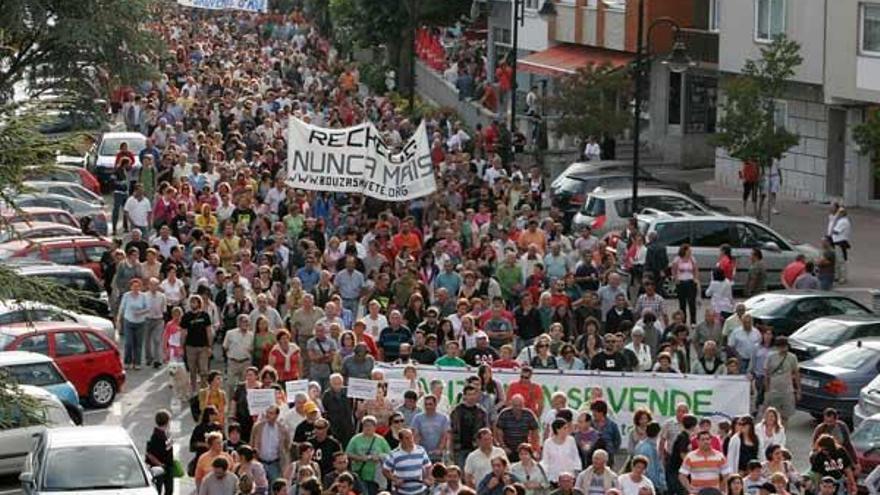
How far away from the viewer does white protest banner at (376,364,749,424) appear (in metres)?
27.0

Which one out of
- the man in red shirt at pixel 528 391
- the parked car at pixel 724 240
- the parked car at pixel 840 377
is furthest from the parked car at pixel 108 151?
the man in red shirt at pixel 528 391

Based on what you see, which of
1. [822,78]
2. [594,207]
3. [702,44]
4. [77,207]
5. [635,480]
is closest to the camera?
[635,480]

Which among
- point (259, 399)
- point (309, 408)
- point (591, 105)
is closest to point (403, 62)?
point (591, 105)

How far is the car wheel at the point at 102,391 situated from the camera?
3041 centimetres

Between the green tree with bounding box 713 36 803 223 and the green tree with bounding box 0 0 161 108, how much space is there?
1472 centimetres

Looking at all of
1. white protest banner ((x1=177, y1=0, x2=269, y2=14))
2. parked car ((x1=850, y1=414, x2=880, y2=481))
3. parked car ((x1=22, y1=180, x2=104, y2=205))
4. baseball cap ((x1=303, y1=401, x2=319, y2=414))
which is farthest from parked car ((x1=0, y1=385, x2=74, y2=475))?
white protest banner ((x1=177, y1=0, x2=269, y2=14))

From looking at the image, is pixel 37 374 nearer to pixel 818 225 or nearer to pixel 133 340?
pixel 133 340

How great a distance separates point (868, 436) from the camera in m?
26.0

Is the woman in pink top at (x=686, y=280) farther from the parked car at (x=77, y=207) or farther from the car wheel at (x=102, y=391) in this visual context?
the parked car at (x=77, y=207)

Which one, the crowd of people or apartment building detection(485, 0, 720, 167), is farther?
apartment building detection(485, 0, 720, 167)

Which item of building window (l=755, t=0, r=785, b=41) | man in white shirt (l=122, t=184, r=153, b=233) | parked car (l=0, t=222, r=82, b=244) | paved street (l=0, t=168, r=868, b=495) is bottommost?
paved street (l=0, t=168, r=868, b=495)

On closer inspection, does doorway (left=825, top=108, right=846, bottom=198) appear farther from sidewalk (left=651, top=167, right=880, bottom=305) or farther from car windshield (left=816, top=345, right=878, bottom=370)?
car windshield (left=816, top=345, right=878, bottom=370)

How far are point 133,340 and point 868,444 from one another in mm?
10828

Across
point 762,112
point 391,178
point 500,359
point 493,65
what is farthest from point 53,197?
point 493,65
